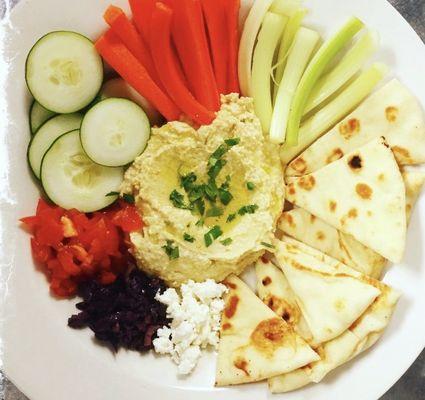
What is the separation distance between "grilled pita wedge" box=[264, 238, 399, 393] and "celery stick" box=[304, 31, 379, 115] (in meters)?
1.07

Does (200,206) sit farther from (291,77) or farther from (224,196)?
(291,77)

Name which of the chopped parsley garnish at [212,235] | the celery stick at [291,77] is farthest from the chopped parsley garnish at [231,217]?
the celery stick at [291,77]

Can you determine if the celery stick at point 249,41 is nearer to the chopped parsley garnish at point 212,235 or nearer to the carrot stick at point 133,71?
the carrot stick at point 133,71

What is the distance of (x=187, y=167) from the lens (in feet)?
12.0

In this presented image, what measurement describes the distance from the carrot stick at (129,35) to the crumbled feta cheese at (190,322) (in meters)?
1.22

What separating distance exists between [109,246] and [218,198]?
0.73 metres

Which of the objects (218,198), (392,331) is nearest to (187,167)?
(218,198)

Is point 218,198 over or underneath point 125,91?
underneath

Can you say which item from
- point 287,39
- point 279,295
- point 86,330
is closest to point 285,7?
point 287,39

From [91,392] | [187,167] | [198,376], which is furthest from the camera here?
[187,167]

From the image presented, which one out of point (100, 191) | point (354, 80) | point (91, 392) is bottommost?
point (91, 392)

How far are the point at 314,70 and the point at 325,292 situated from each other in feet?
4.18

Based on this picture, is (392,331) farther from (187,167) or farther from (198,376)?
(187,167)

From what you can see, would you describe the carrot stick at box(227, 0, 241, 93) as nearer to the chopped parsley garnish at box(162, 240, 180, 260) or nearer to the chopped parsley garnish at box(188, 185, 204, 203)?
the chopped parsley garnish at box(188, 185, 204, 203)
